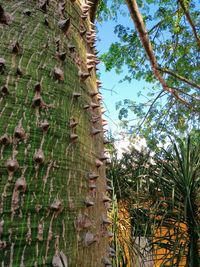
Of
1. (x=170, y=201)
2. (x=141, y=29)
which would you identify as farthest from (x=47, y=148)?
(x=170, y=201)

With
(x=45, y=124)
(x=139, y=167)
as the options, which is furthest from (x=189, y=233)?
(x=45, y=124)

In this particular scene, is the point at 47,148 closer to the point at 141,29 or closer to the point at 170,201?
the point at 141,29

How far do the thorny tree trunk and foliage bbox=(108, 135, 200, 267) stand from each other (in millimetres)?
3493

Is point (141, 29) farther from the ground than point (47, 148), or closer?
farther from the ground

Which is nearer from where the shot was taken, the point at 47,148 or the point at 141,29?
the point at 47,148

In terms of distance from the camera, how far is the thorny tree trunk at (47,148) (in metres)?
0.97

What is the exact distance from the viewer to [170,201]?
16.0 ft

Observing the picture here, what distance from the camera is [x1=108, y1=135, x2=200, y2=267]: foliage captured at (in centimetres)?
461

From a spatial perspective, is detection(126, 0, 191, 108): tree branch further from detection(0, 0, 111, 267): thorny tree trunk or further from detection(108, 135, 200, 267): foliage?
detection(0, 0, 111, 267): thorny tree trunk

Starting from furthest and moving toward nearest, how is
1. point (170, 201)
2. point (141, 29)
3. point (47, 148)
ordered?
point (170, 201) < point (141, 29) < point (47, 148)

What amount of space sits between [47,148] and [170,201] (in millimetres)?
4015

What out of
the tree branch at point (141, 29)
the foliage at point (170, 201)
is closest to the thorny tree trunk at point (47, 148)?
the tree branch at point (141, 29)

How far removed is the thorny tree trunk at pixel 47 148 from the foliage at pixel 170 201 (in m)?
3.49

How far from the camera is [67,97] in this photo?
1.22 meters
